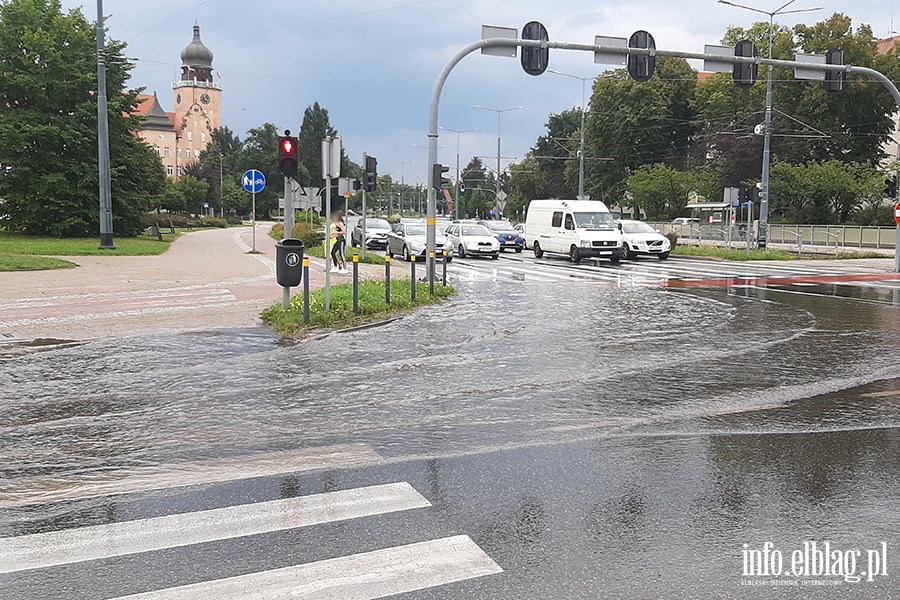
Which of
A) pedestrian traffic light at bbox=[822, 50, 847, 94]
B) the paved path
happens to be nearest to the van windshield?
the paved path

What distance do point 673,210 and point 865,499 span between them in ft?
238

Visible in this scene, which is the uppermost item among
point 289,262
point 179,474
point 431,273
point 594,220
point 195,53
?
point 195,53

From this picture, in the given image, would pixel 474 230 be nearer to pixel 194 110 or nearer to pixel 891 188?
pixel 891 188

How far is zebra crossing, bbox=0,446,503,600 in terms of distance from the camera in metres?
3.78

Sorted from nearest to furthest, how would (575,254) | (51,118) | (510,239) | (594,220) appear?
(575,254) < (594,220) < (51,118) < (510,239)

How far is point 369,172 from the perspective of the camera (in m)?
23.1

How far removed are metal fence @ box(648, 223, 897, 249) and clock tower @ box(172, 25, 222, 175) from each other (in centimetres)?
11264

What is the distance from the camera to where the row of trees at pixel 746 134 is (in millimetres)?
53531

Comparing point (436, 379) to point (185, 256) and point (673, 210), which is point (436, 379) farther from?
point (673, 210)

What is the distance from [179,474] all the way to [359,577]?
221cm

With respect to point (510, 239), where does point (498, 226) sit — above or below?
above

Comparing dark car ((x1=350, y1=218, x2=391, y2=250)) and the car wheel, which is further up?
dark car ((x1=350, y1=218, x2=391, y2=250))

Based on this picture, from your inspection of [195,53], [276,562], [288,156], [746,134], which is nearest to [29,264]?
[288,156]

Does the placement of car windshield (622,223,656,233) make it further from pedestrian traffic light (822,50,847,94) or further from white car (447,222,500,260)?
pedestrian traffic light (822,50,847,94)
